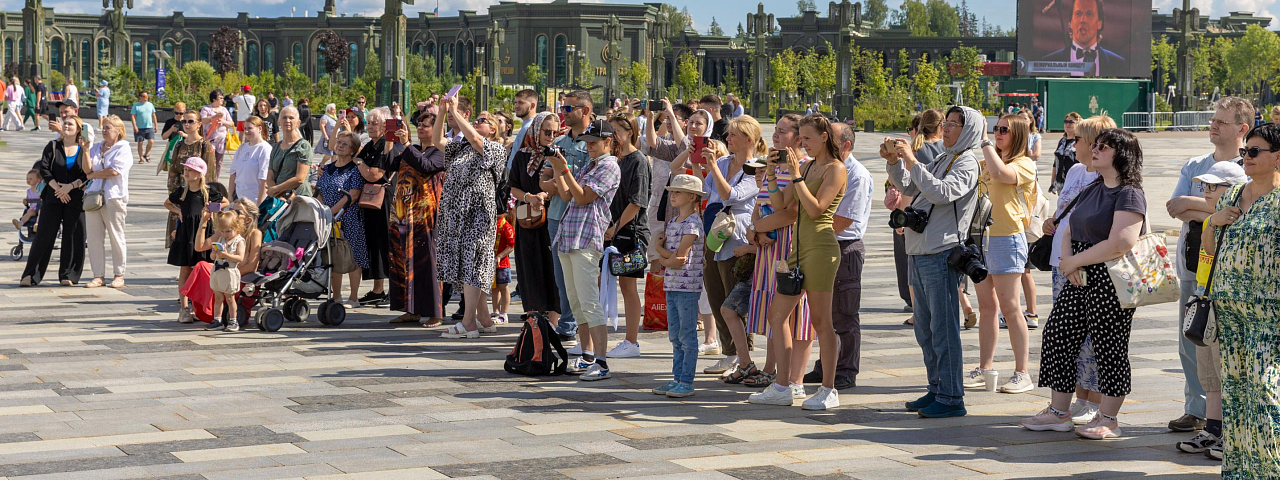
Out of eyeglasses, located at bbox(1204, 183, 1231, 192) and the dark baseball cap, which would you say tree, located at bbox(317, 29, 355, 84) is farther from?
eyeglasses, located at bbox(1204, 183, 1231, 192)

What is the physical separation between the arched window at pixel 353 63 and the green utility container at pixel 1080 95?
69.4 meters

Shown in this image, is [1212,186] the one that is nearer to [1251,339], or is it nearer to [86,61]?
[1251,339]

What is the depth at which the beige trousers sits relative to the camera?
42.8ft

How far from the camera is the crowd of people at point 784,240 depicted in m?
6.51

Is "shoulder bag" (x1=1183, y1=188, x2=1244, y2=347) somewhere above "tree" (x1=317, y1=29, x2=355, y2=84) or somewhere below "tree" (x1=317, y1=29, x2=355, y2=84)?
below

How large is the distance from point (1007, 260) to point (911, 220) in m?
1.15

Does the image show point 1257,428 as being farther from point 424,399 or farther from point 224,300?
point 224,300

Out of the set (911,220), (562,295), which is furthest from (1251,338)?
(562,295)

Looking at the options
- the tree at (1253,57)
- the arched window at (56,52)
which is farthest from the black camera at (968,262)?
the arched window at (56,52)

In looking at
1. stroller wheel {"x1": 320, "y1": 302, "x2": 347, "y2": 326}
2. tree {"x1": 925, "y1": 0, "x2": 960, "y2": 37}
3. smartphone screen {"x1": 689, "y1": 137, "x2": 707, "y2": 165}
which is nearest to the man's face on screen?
stroller wheel {"x1": 320, "y1": 302, "x2": 347, "y2": 326}

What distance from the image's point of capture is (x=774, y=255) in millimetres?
7641

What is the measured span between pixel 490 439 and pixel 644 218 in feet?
8.71

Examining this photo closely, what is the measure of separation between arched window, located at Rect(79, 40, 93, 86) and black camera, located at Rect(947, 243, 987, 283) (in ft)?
393

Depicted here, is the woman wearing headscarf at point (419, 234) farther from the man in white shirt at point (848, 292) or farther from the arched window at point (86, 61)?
the arched window at point (86, 61)
